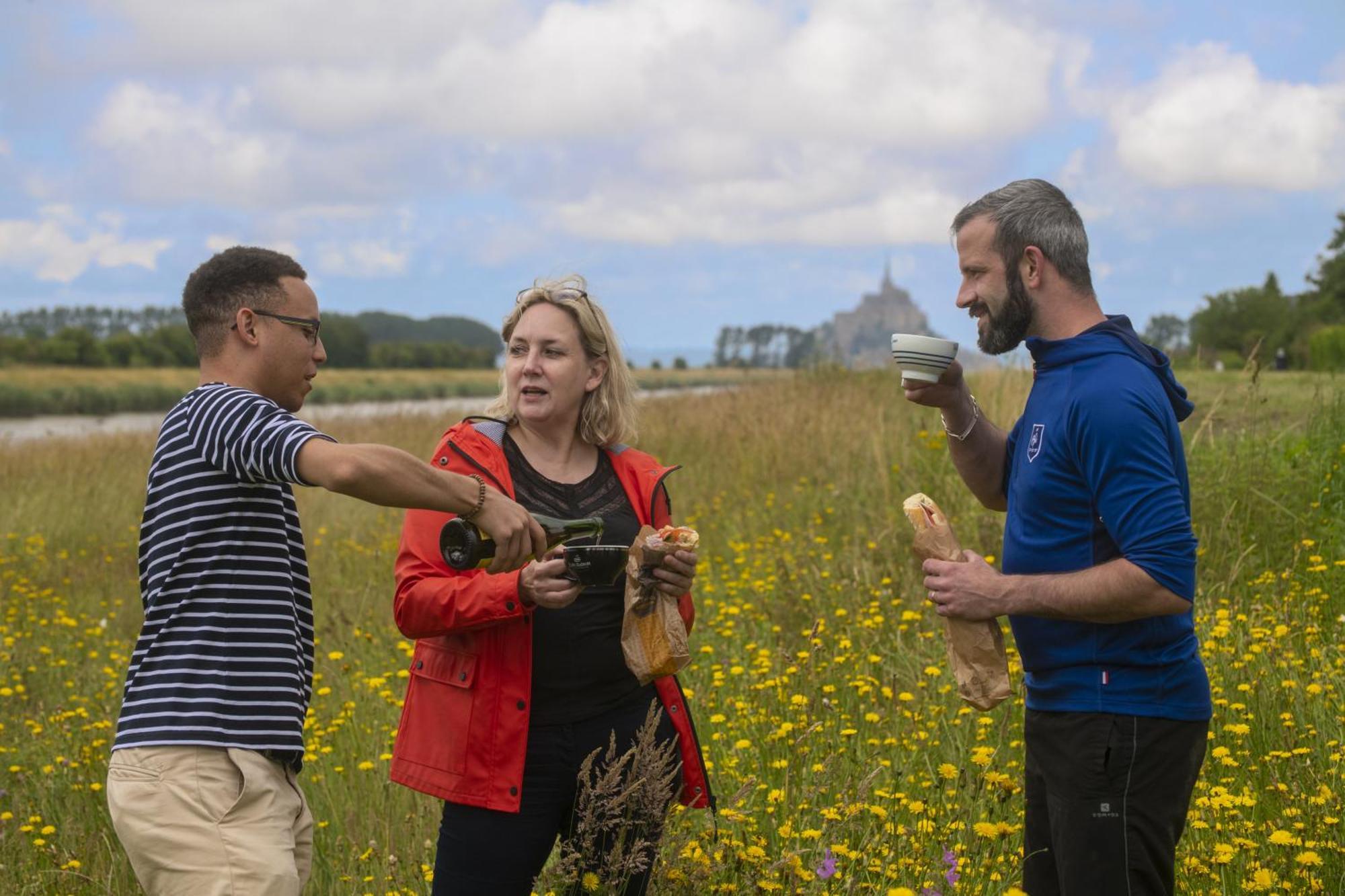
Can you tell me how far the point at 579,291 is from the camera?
3.29m

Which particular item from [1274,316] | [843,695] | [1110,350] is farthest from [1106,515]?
A: [1274,316]

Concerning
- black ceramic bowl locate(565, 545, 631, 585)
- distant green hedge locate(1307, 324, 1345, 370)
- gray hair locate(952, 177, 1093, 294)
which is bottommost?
black ceramic bowl locate(565, 545, 631, 585)

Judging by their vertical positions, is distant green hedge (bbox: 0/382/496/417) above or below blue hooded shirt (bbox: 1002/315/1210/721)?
above

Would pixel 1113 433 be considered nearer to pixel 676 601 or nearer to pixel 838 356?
pixel 676 601

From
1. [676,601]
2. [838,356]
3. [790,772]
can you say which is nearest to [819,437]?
[838,356]

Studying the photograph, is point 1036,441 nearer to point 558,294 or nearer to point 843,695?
point 558,294

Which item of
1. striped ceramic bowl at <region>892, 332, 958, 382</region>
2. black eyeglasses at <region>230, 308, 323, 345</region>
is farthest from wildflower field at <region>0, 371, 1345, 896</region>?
black eyeglasses at <region>230, 308, 323, 345</region>

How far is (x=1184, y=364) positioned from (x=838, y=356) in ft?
14.0

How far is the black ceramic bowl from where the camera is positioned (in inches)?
105

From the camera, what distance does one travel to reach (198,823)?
240cm

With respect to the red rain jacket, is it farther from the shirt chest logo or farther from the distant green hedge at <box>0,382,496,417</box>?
the distant green hedge at <box>0,382,496,417</box>

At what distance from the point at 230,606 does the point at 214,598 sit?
1.5 inches

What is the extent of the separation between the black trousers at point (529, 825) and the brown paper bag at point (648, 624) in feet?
0.66

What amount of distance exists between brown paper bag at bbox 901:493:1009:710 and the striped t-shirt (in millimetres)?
1376
